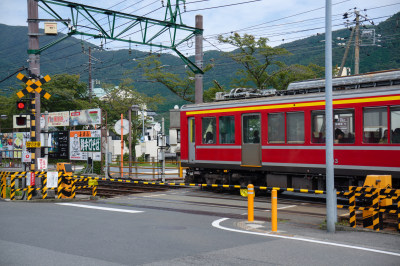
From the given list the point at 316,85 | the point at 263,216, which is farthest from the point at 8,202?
the point at 316,85

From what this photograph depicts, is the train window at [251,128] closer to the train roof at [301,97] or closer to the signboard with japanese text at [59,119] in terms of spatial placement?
the train roof at [301,97]

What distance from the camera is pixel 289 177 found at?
1745 cm

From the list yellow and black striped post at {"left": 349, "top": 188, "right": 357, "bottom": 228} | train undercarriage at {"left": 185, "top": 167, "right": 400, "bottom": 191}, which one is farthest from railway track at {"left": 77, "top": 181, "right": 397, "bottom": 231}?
train undercarriage at {"left": 185, "top": 167, "right": 400, "bottom": 191}

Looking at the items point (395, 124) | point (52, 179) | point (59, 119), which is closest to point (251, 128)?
point (395, 124)

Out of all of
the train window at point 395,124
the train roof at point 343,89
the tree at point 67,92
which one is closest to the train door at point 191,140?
the train roof at point 343,89

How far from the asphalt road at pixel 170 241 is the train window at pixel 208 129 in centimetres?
594

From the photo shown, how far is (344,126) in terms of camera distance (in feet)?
50.1

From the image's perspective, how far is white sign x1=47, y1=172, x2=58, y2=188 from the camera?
17.4 meters

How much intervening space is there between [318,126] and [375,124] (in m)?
1.98

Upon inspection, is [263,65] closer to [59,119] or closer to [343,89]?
[59,119]

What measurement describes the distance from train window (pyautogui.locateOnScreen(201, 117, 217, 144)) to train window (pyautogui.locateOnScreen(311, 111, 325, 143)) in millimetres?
4622

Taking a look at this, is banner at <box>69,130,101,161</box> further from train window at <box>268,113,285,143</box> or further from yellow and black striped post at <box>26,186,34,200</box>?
train window at <box>268,113,285,143</box>

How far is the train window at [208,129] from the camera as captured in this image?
19.5m

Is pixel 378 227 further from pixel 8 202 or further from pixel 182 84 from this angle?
pixel 182 84
